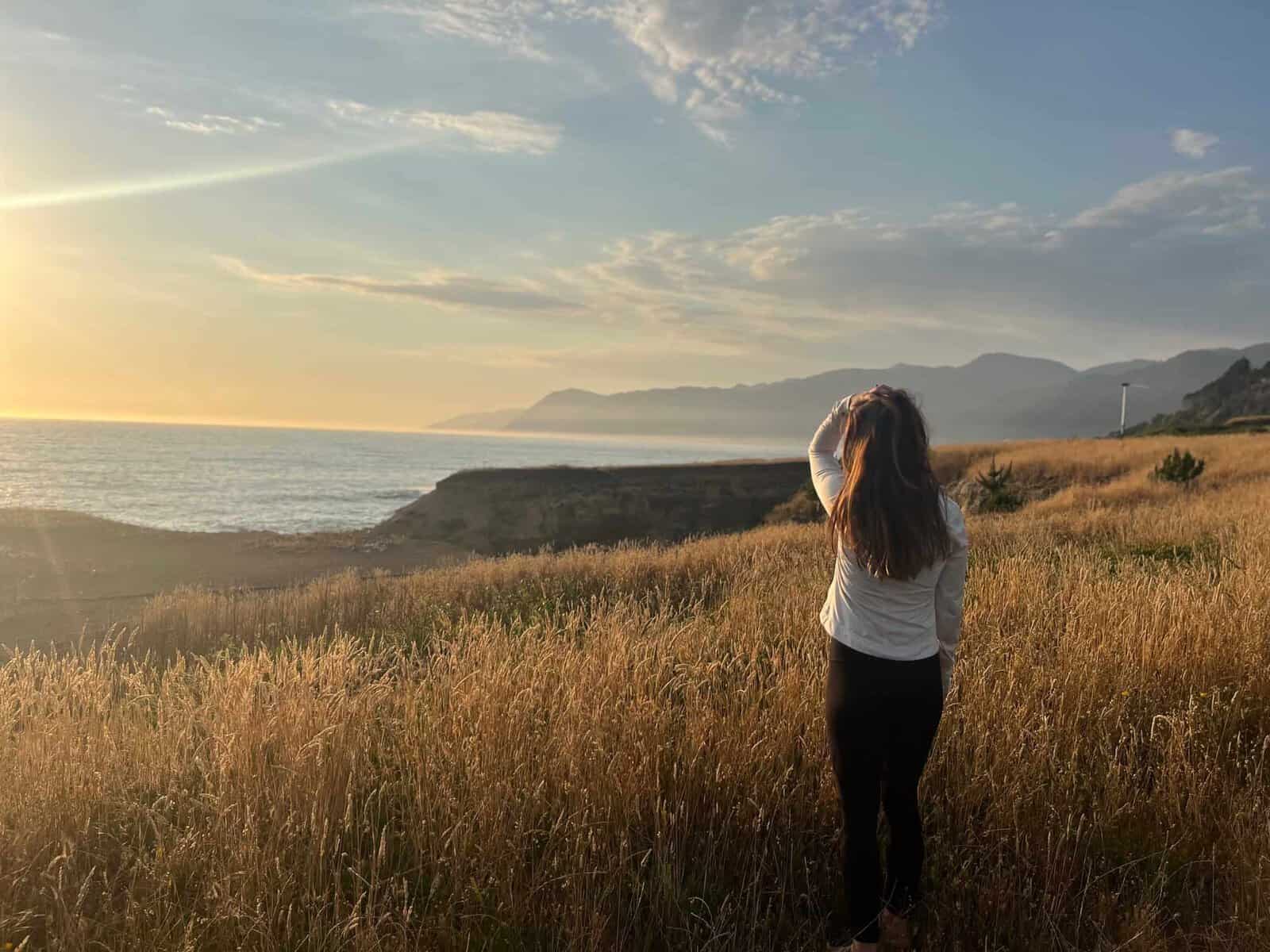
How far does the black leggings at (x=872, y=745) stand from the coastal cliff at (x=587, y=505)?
2706 centimetres

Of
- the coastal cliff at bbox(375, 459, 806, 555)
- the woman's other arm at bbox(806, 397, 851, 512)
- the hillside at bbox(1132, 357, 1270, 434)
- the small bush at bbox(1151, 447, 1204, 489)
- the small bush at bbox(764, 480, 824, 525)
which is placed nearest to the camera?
the woman's other arm at bbox(806, 397, 851, 512)

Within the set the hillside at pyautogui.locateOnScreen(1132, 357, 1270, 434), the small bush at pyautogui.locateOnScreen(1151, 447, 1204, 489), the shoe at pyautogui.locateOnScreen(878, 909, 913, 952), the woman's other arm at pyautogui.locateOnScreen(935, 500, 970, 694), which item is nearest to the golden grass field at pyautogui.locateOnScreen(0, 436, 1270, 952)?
the shoe at pyautogui.locateOnScreen(878, 909, 913, 952)

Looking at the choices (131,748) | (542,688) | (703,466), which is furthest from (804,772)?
(703,466)

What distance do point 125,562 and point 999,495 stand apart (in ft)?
88.3

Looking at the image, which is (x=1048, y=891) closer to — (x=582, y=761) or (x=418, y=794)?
(x=582, y=761)

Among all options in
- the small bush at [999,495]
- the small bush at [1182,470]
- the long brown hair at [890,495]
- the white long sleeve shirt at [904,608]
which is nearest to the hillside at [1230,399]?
the small bush at [999,495]

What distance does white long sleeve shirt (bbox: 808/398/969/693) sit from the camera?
2.80m

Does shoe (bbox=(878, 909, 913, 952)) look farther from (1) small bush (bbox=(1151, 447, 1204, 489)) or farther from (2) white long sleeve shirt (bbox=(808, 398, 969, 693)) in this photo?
(1) small bush (bbox=(1151, 447, 1204, 489))

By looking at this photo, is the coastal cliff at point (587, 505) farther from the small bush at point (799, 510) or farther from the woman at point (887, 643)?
the woman at point (887, 643)

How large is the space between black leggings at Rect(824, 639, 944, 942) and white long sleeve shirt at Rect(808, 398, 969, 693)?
0.18ft

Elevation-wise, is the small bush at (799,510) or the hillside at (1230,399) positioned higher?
the hillside at (1230,399)

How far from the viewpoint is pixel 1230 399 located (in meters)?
72.9

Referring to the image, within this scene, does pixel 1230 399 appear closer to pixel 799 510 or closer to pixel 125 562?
pixel 799 510

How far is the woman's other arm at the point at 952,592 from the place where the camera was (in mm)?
2887
